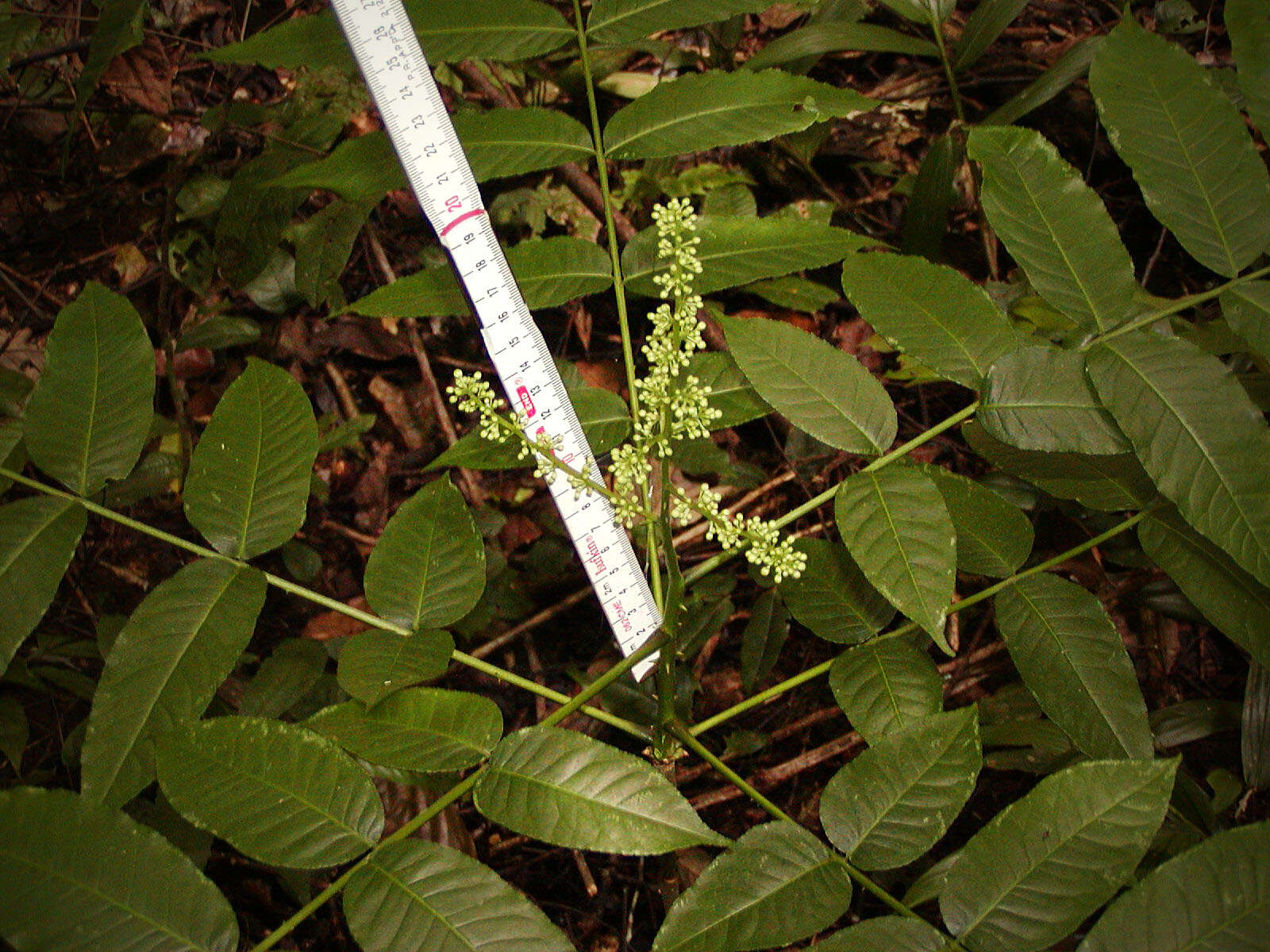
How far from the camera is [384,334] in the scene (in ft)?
11.5

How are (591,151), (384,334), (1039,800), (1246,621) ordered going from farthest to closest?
(384,334), (591,151), (1246,621), (1039,800)

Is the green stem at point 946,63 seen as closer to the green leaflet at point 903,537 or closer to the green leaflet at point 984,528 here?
A: the green leaflet at point 984,528

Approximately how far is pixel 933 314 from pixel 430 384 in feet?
6.49

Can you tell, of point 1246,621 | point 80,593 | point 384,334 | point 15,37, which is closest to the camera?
point 1246,621

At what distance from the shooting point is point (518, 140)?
227 cm

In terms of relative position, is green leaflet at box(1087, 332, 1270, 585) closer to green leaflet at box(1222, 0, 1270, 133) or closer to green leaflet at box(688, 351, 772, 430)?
green leaflet at box(1222, 0, 1270, 133)

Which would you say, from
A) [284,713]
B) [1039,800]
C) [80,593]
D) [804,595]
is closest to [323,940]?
[284,713]

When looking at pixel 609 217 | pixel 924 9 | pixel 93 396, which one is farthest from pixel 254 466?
pixel 924 9

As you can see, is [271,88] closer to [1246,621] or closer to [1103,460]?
[1103,460]

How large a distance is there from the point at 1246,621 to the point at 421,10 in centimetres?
238

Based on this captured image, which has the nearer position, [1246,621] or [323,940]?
[1246,621]

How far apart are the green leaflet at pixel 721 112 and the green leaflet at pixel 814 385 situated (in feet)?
1.85

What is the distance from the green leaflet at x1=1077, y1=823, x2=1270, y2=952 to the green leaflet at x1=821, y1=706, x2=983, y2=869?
0.30 m

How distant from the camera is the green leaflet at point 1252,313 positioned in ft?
6.26
